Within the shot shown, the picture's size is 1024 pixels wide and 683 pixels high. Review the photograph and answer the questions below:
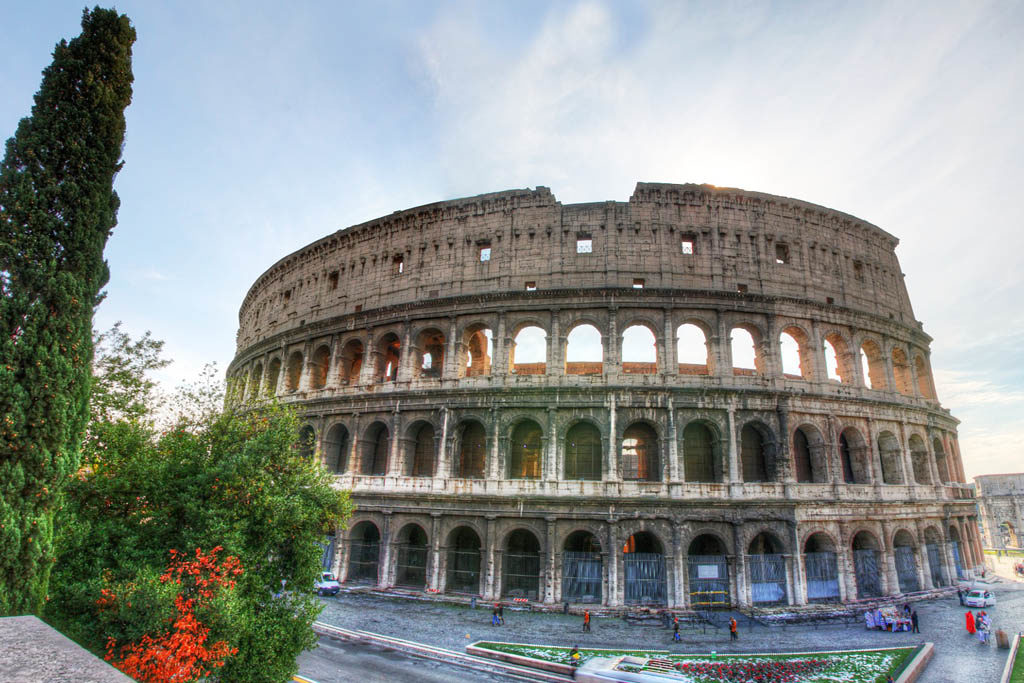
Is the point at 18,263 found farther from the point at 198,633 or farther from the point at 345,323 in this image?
the point at 345,323

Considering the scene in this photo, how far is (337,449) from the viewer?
2788 cm

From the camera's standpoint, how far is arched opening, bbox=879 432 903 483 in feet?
83.6

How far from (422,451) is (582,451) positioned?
8.08m

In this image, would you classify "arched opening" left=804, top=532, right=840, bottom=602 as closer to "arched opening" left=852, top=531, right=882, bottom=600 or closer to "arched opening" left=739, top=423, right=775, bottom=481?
"arched opening" left=852, top=531, right=882, bottom=600

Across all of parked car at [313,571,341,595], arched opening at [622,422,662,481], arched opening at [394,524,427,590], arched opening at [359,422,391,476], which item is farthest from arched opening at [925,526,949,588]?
parked car at [313,571,341,595]

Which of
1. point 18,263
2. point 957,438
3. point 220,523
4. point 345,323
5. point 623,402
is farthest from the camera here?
point 957,438

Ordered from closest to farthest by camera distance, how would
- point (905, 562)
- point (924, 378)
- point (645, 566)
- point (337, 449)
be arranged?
point (645, 566)
point (905, 562)
point (337, 449)
point (924, 378)

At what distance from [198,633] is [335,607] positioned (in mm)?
12225

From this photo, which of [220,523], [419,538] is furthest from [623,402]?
[220,523]

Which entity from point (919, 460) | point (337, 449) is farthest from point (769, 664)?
point (337, 449)

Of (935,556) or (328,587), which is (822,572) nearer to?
(935,556)

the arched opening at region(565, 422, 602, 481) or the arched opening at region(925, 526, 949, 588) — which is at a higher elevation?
the arched opening at region(565, 422, 602, 481)

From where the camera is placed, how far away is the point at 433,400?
24828 mm

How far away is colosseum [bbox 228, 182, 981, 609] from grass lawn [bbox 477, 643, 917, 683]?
5.14 meters
